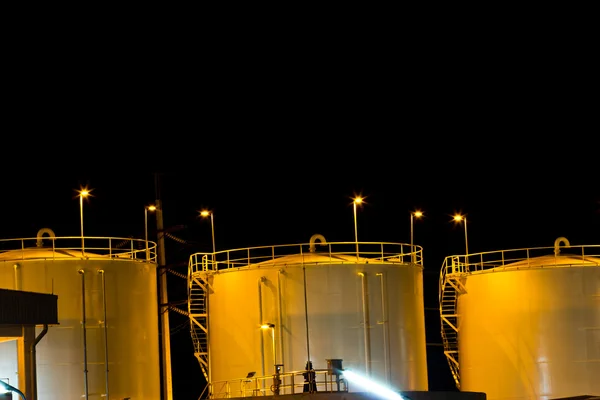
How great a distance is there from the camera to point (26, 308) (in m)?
27.5

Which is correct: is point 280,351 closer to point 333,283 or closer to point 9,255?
point 333,283

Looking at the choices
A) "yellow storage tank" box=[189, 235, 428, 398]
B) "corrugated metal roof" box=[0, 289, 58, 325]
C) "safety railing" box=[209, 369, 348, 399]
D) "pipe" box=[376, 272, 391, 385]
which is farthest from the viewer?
"pipe" box=[376, 272, 391, 385]

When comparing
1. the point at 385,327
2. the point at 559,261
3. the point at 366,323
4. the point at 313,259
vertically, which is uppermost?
the point at 313,259

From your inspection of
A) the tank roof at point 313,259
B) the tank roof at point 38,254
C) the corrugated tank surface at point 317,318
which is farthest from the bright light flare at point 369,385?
the tank roof at point 38,254

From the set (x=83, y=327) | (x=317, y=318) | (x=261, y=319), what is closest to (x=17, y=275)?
(x=83, y=327)

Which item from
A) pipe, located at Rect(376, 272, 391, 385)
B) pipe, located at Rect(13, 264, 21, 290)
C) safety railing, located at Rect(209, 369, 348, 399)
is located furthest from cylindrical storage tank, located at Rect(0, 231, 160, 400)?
pipe, located at Rect(376, 272, 391, 385)

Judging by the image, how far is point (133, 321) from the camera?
37.3 m

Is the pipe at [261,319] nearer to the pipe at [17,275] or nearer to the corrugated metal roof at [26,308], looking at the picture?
the pipe at [17,275]

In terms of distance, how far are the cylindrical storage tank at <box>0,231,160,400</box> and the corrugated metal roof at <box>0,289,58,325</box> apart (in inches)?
214

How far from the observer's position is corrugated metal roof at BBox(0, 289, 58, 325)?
86.9 ft

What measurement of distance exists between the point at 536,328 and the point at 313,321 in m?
9.61

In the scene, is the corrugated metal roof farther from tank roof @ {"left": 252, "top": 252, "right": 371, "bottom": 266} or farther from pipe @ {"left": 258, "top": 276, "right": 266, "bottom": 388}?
tank roof @ {"left": 252, "top": 252, "right": 371, "bottom": 266}

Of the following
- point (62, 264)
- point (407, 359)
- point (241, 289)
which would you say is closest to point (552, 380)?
point (407, 359)

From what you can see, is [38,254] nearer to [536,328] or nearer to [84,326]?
[84,326]
